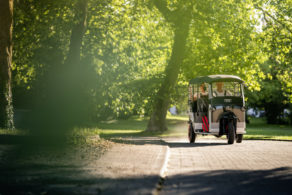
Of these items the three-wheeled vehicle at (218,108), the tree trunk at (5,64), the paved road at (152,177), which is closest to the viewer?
the paved road at (152,177)

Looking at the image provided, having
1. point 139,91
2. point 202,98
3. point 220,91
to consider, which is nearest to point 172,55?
point 139,91

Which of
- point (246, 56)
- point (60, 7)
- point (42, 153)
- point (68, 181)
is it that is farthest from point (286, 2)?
point (68, 181)

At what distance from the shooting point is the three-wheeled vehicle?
61.0 feet

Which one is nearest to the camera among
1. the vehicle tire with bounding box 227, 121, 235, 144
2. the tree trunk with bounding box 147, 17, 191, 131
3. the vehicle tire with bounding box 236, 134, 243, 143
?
the vehicle tire with bounding box 227, 121, 235, 144

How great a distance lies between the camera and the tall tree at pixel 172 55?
2705 centimetres

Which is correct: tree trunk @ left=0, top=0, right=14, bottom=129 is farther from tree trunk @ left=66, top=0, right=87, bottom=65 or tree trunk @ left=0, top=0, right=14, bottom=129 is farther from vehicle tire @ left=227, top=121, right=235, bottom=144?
vehicle tire @ left=227, top=121, right=235, bottom=144

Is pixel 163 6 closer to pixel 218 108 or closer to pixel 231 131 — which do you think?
pixel 218 108

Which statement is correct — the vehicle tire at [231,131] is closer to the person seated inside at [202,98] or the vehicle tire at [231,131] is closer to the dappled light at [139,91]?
the dappled light at [139,91]

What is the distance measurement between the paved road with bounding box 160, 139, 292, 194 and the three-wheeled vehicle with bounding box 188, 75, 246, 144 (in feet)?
14.4

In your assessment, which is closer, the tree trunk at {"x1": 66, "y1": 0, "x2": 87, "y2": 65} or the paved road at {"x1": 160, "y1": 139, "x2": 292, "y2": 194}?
the paved road at {"x1": 160, "y1": 139, "x2": 292, "y2": 194}

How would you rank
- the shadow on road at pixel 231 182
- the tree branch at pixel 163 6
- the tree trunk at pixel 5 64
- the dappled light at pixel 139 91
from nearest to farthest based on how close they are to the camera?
the shadow on road at pixel 231 182
the dappled light at pixel 139 91
the tree trunk at pixel 5 64
the tree branch at pixel 163 6

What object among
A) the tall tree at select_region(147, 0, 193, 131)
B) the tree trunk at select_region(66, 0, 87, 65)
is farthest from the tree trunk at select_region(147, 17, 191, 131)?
the tree trunk at select_region(66, 0, 87, 65)

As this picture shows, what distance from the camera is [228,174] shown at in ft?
32.5

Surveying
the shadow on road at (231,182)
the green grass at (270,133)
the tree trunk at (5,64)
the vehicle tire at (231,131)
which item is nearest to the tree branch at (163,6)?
the green grass at (270,133)
